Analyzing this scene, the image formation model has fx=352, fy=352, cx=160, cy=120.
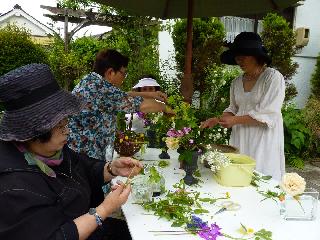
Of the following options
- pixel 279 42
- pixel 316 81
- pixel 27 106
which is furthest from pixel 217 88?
pixel 27 106

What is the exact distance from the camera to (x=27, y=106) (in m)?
1.42

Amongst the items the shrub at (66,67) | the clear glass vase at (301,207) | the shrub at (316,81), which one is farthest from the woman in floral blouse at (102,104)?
the shrub at (316,81)

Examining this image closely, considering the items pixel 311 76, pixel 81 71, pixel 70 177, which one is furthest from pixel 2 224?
pixel 311 76

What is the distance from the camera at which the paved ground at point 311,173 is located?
16.9 ft

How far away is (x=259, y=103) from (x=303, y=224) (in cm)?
140

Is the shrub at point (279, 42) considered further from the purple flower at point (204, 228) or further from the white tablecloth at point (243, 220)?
the purple flower at point (204, 228)

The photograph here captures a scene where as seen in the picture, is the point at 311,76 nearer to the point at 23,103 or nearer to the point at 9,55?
the point at 9,55

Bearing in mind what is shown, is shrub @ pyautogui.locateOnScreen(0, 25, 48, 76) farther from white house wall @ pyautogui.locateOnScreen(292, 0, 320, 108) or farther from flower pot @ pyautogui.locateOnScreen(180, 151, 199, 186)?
flower pot @ pyautogui.locateOnScreen(180, 151, 199, 186)

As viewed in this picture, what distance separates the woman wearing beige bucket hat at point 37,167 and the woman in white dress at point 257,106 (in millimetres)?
1400

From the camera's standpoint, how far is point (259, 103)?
9.56 feet

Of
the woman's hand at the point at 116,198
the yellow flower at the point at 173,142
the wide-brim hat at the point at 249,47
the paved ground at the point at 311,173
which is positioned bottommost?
the paved ground at the point at 311,173

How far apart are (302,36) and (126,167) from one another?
9.02m

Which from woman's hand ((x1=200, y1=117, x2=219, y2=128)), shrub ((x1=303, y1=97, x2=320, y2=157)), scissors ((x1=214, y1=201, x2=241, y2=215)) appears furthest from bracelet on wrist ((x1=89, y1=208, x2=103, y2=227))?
shrub ((x1=303, y1=97, x2=320, y2=157))

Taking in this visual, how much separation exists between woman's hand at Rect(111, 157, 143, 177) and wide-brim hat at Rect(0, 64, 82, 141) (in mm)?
657
